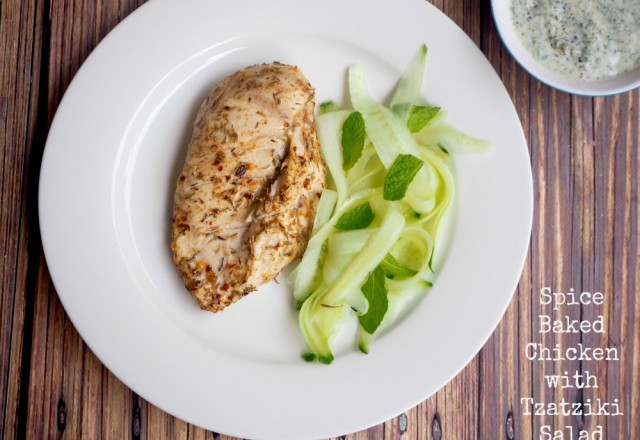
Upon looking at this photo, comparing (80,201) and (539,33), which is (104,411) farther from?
(539,33)

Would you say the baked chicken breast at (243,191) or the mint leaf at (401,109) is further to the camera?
the mint leaf at (401,109)

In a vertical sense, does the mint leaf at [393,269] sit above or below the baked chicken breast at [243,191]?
below

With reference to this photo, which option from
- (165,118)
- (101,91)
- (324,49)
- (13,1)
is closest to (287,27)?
(324,49)

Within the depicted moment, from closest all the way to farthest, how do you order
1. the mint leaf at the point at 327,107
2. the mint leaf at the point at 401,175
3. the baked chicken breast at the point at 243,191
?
the baked chicken breast at the point at 243,191 < the mint leaf at the point at 401,175 < the mint leaf at the point at 327,107

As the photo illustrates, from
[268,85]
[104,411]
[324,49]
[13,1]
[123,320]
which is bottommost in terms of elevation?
[104,411]

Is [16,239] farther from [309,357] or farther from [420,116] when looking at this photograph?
[420,116]

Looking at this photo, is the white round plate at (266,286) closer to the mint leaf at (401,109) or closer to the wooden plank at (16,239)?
the mint leaf at (401,109)

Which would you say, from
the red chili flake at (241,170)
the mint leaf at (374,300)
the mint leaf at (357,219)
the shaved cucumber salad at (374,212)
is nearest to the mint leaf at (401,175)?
the shaved cucumber salad at (374,212)
